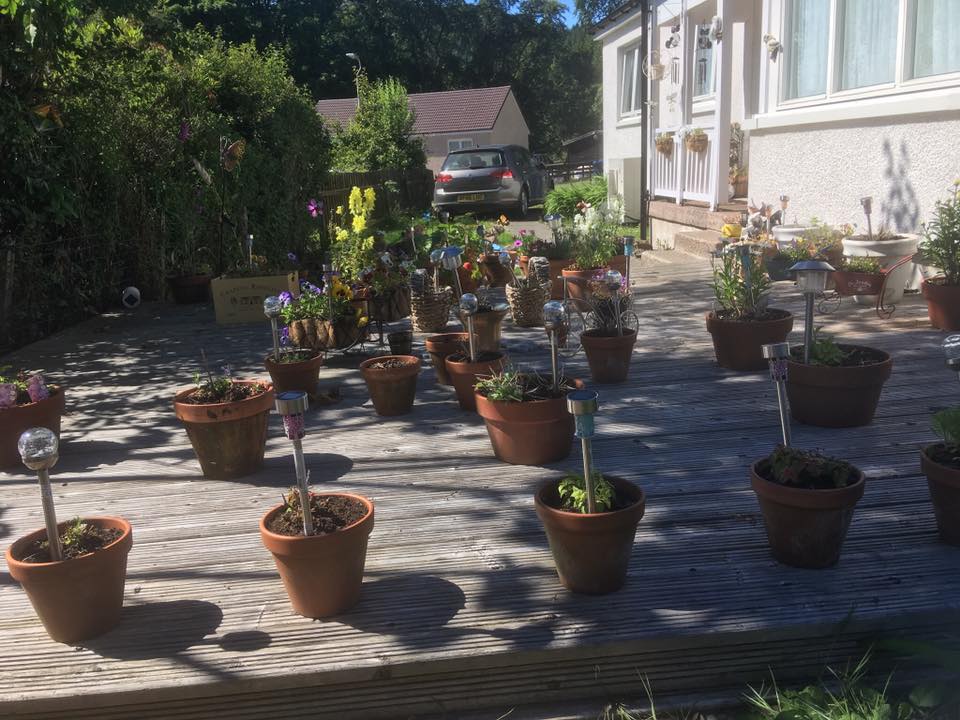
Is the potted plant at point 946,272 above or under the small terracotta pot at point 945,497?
above

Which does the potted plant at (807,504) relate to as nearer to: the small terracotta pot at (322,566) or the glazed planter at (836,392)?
the glazed planter at (836,392)

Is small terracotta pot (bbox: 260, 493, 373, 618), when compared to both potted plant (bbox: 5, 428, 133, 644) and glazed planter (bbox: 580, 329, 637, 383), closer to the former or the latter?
potted plant (bbox: 5, 428, 133, 644)

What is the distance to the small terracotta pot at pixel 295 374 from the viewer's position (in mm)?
4098

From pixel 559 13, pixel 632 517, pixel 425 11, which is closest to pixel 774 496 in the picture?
pixel 632 517

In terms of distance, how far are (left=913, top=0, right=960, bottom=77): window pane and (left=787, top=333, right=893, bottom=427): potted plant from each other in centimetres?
322

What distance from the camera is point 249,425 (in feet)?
10.5

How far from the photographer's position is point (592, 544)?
2.15 m

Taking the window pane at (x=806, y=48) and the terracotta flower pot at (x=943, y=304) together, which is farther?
the window pane at (x=806, y=48)

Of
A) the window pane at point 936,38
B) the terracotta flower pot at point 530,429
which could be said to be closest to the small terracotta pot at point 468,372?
the terracotta flower pot at point 530,429

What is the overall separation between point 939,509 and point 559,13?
5875cm

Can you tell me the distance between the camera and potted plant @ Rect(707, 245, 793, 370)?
13.6 ft

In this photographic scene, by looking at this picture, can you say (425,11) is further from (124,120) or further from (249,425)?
(249,425)

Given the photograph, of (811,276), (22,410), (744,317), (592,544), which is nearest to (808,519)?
(592,544)

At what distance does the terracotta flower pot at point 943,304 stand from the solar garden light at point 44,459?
4.77 metres
